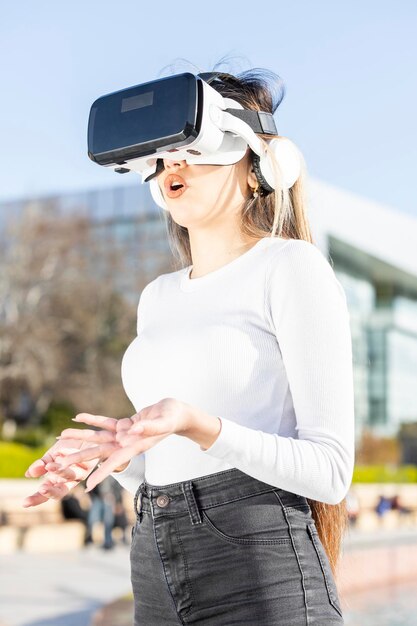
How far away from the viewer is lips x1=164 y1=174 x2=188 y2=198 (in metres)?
1.98

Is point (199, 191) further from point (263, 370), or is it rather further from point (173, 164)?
point (263, 370)

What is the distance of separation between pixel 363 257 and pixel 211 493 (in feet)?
137

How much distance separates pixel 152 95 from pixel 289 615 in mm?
903

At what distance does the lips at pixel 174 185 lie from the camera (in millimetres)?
1980

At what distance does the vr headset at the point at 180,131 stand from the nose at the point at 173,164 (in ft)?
0.04

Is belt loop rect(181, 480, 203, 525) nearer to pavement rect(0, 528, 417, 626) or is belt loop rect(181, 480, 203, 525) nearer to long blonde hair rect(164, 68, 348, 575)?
long blonde hair rect(164, 68, 348, 575)

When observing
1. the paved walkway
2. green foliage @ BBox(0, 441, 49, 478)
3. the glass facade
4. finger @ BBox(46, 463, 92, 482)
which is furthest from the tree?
finger @ BBox(46, 463, 92, 482)

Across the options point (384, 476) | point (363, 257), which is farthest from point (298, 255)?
point (363, 257)

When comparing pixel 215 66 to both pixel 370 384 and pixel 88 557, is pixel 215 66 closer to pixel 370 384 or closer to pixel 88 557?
pixel 88 557

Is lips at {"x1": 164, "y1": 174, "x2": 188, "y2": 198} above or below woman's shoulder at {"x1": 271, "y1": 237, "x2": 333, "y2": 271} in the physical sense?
above

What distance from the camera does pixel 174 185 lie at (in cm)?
199

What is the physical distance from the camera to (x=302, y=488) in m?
1.67

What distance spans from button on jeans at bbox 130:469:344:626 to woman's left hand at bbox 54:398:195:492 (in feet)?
0.78

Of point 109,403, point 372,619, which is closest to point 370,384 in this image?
point 109,403
